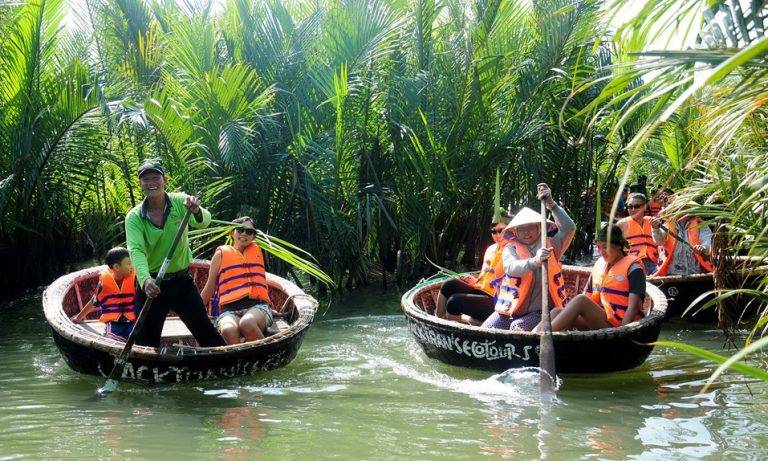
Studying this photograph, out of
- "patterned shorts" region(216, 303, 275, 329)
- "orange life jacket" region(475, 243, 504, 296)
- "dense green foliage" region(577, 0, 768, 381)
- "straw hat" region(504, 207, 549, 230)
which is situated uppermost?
"dense green foliage" region(577, 0, 768, 381)

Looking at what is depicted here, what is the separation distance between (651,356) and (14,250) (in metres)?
7.91

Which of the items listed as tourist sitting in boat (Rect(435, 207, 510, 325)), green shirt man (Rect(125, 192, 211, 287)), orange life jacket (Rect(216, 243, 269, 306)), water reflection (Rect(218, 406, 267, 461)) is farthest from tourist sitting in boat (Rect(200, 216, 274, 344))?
tourist sitting in boat (Rect(435, 207, 510, 325))

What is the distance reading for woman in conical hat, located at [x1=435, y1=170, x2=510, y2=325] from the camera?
8117 mm

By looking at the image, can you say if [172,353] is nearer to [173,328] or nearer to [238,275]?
[238,275]

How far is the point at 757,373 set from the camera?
2.17m

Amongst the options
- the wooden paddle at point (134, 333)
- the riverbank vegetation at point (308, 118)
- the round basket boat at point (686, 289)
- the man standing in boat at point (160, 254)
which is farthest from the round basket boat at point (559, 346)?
the riverbank vegetation at point (308, 118)

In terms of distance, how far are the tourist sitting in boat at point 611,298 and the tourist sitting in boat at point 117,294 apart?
10.9 ft

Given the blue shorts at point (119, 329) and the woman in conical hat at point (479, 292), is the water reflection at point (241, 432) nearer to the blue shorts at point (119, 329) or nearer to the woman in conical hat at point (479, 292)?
the blue shorts at point (119, 329)

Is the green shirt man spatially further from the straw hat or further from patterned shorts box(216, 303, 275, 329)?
the straw hat

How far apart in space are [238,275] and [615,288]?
9.76 feet

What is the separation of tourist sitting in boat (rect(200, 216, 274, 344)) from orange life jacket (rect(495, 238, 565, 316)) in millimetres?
1930

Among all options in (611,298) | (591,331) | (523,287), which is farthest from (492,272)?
(591,331)

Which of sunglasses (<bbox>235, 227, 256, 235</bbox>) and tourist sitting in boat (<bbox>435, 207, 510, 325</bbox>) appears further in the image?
tourist sitting in boat (<bbox>435, 207, 510, 325</bbox>)

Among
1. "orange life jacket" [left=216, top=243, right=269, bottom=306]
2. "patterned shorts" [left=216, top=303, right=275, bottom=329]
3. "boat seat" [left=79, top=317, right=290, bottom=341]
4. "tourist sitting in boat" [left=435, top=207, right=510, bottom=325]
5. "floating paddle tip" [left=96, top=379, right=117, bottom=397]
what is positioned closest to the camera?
"floating paddle tip" [left=96, top=379, right=117, bottom=397]
